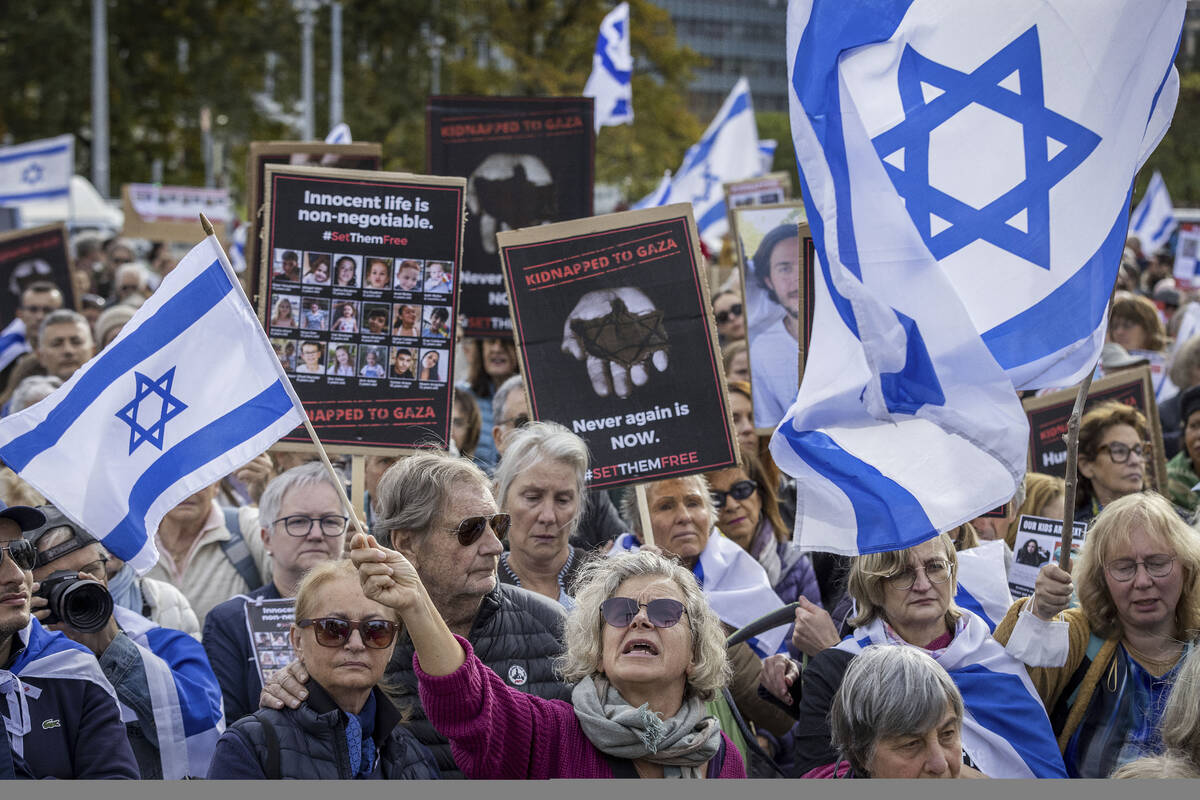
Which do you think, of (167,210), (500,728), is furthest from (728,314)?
(167,210)

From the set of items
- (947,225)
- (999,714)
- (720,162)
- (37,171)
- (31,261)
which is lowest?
(999,714)

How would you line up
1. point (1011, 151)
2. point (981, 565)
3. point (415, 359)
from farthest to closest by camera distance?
1. point (415, 359)
2. point (981, 565)
3. point (1011, 151)

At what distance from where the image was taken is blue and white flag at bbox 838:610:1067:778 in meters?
4.08

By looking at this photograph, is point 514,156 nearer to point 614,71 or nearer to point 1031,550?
point 1031,550

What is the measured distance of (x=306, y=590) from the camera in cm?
373

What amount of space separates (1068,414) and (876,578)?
2.70m

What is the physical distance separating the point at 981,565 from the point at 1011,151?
155 centimetres

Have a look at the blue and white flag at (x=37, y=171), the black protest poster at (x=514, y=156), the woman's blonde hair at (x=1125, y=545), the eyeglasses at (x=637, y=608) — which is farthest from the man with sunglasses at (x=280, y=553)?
the blue and white flag at (x=37, y=171)

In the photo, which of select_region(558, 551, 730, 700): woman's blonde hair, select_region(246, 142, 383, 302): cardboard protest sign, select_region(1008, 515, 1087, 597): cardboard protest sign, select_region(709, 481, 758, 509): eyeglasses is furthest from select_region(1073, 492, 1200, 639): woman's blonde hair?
select_region(246, 142, 383, 302): cardboard protest sign

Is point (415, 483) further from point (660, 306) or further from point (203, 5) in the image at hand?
point (203, 5)

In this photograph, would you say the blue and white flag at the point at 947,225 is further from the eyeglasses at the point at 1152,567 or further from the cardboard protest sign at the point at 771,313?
the cardboard protest sign at the point at 771,313

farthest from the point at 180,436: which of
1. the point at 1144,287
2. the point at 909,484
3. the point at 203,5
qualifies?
the point at 203,5

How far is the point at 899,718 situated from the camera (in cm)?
347

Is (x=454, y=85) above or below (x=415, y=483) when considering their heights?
above
